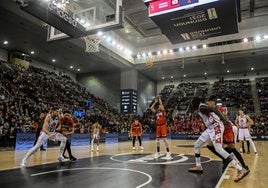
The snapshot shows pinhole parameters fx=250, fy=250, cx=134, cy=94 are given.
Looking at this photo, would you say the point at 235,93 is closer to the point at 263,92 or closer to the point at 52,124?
the point at 263,92

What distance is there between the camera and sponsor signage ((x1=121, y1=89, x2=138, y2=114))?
33.3m

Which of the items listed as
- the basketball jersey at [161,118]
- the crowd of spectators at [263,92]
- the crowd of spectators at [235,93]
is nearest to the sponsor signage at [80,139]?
the basketball jersey at [161,118]

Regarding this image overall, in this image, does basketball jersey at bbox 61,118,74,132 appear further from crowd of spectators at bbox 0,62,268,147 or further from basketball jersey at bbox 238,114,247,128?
basketball jersey at bbox 238,114,247,128

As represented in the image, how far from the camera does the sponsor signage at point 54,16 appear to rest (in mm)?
7793

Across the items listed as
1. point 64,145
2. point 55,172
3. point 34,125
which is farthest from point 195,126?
point 55,172

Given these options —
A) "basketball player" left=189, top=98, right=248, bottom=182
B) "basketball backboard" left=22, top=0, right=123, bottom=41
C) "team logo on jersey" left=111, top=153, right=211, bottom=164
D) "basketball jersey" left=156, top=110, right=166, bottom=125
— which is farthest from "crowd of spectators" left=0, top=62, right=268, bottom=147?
"basketball player" left=189, top=98, right=248, bottom=182

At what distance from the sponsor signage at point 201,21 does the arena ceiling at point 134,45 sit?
43.2 ft

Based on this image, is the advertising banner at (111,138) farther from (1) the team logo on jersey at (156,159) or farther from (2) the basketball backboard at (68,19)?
(1) the team logo on jersey at (156,159)

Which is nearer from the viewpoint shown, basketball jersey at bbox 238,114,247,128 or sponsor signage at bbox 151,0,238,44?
sponsor signage at bbox 151,0,238,44

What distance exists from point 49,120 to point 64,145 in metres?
1.02

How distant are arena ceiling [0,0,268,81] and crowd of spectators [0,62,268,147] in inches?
94.6

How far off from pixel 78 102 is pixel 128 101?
8.08m

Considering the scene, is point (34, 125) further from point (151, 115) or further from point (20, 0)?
point (151, 115)

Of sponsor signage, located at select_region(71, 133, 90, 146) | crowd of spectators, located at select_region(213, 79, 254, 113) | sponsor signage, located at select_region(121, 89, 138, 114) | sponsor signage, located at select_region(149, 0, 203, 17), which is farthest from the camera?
crowd of spectators, located at select_region(213, 79, 254, 113)
